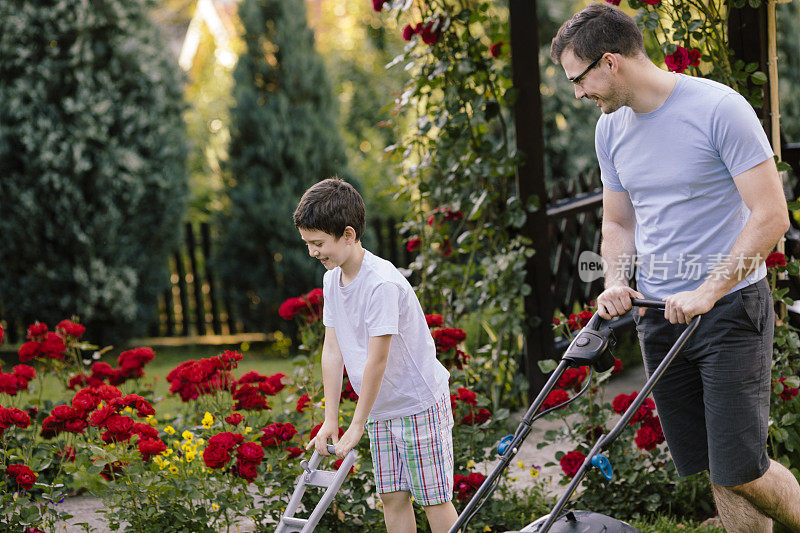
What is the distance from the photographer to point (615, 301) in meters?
2.31

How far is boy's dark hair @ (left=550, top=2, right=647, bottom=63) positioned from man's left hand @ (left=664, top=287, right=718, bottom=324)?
0.66 meters

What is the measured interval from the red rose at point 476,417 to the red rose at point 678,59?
1.51 metres

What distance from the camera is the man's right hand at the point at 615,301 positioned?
7.55ft

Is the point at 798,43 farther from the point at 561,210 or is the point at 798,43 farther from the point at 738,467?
the point at 738,467

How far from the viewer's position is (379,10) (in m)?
4.00

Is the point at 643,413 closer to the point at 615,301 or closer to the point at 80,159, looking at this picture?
the point at 615,301

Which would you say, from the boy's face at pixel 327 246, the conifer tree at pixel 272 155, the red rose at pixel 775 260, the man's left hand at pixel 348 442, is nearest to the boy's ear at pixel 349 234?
the boy's face at pixel 327 246

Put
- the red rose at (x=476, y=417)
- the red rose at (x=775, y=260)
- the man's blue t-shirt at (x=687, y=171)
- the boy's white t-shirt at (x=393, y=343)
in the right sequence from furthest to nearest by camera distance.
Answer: the red rose at (x=476, y=417) < the red rose at (x=775, y=260) < the boy's white t-shirt at (x=393, y=343) < the man's blue t-shirt at (x=687, y=171)

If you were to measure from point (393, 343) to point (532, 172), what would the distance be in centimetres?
207

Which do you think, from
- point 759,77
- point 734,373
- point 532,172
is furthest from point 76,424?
point 759,77

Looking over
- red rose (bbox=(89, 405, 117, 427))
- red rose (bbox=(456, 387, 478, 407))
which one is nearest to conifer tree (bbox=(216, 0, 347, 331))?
red rose (bbox=(456, 387, 478, 407))

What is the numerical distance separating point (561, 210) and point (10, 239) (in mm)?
4925

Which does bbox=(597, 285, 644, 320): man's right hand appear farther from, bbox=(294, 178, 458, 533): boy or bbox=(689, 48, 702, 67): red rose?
bbox=(689, 48, 702, 67): red rose

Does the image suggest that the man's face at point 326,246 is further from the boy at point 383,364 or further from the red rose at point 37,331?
the red rose at point 37,331
